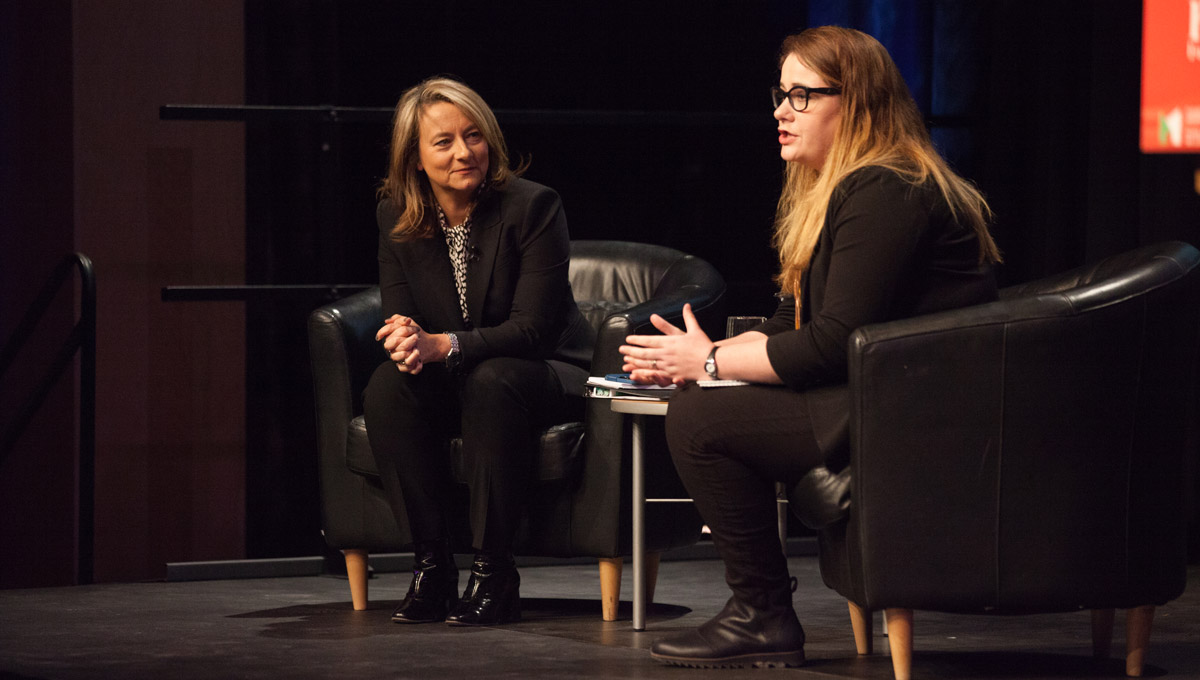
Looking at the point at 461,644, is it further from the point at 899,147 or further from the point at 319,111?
the point at 319,111

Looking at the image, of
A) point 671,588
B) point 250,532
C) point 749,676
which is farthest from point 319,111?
point 749,676

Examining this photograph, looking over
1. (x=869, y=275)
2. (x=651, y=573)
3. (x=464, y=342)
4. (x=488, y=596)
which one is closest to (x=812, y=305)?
(x=869, y=275)

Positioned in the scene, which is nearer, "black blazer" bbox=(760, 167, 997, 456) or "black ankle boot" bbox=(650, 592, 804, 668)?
"black blazer" bbox=(760, 167, 997, 456)

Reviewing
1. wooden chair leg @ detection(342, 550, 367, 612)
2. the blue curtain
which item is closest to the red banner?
the blue curtain

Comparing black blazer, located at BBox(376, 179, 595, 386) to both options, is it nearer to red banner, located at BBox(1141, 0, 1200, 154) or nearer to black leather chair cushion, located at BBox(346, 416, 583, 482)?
black leather chair cushion, located at BBox(346, 416, 583, 482)

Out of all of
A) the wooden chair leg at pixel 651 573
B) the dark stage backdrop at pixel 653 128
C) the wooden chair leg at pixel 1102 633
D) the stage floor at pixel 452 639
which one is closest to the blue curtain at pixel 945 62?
the dark stage backdrop at pixel 653 128

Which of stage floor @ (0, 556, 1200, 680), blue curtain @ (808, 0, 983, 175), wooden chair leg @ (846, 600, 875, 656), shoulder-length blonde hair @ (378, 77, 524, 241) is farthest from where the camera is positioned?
blue curtain @ (808, 0, 983, 175)

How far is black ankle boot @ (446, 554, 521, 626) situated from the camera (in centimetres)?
330

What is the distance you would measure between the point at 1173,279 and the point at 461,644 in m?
1.50

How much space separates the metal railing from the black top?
2.33 meters

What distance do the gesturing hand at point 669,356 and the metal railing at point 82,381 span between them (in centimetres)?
202

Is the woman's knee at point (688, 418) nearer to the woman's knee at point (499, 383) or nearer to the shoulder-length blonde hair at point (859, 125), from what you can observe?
the shoulder-length blonde hair at point (859, 125)

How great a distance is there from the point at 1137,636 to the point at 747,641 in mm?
684

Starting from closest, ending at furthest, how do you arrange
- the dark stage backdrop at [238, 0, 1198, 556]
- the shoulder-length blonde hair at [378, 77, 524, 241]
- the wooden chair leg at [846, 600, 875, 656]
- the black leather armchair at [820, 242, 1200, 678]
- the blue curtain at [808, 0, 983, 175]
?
the black leather armchair at [820, 242, 1200, 678], the wooden chair leg at [846, 600, 875, 656], the shoulder-length blonde hair at [378, 77, 524, 241], the dark stage backdrop at [238, 0, 1198, 556], the blue curtain at [808, 0, 983, 175]
